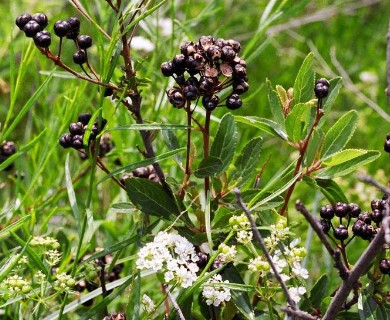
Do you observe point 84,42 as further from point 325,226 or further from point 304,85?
point 325,226

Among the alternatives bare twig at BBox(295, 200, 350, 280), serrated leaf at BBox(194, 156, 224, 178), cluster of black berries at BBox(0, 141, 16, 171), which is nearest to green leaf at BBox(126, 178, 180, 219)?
serrated leaf at BBox(194, 156, 224, 178)

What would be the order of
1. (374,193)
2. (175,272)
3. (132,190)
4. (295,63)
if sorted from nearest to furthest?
(175,272) → (132,190) → (374,193) → (295,63)

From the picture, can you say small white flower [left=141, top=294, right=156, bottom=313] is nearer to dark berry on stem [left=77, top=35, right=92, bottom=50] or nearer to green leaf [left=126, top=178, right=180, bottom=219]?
green leaf [left=126, top=178, right=180, bottom=219]

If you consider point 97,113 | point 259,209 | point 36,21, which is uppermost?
point 36,21

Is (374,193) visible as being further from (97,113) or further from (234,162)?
(97,113)

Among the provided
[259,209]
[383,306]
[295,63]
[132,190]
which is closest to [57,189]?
[132,190]

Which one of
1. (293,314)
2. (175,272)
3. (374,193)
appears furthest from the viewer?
(374,193)

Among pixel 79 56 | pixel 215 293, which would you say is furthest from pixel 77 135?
pixel 215 293
